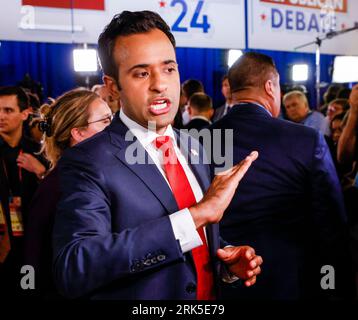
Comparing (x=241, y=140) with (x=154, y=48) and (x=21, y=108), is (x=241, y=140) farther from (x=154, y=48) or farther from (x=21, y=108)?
(x=21, y=108)

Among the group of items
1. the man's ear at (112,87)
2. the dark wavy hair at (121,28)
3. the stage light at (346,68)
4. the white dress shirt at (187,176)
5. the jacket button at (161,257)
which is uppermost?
the stage light at (346,68)


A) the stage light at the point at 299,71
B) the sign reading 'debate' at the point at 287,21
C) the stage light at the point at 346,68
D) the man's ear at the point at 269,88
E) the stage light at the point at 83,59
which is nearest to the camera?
the man's ear at the point at 269,88

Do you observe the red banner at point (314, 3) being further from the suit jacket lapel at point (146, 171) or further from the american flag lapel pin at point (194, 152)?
the suit jacket lapel at point (146, 171)

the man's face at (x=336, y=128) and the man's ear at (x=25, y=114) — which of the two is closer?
the man's ear at (x=25, y=114)

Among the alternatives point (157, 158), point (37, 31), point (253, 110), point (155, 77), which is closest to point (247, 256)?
point (157, 158)

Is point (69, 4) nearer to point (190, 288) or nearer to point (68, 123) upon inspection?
point (68, 123)

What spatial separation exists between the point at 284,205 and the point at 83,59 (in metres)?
3.01

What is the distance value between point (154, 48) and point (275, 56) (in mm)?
6702

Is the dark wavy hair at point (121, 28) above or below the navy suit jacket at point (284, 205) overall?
above

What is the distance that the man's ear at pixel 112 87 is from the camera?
2.99 ft

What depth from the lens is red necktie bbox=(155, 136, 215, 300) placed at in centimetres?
89

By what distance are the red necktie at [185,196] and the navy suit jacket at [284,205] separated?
61 cm

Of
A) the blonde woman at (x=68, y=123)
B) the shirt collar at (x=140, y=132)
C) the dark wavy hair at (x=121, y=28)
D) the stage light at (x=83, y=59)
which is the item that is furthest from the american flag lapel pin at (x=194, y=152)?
the stage light at (x=83, y=59)

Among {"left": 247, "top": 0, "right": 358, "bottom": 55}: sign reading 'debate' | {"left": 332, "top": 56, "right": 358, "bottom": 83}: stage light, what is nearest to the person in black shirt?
{"left": 247, "top": 0, "right": 358, "bottom": 55}: sign reading 'debate'
